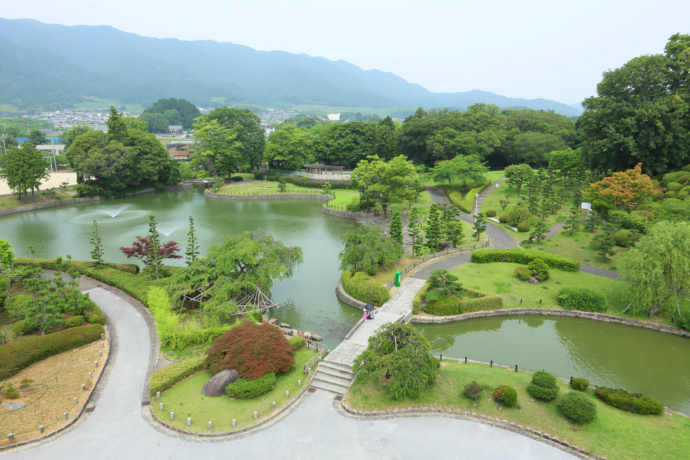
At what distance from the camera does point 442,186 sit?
207 ft

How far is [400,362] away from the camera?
15.9 m

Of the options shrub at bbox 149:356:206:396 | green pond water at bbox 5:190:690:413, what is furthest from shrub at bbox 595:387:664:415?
shrub at bbox 149:356:206:396

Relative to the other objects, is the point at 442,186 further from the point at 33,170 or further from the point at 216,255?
the point at 33,170

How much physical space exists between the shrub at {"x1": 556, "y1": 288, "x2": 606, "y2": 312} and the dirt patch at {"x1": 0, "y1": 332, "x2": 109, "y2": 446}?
2673 centimetres

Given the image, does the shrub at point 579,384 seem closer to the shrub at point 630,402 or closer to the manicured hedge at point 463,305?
the shrub at point 630,402

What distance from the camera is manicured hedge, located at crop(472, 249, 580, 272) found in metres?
30.3

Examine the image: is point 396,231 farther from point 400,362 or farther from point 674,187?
point 674,187

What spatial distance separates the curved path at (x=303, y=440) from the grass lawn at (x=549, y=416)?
2.57 ft

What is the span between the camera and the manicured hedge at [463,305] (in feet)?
80.1

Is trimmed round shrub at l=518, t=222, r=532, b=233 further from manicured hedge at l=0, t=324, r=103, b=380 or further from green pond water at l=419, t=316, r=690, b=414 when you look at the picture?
manicured hedge at l=0, t=324, r=103, b=380

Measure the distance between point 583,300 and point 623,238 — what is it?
426 inches

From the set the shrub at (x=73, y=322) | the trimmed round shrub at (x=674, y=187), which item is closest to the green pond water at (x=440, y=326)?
the shrub at (x=73, y=322)

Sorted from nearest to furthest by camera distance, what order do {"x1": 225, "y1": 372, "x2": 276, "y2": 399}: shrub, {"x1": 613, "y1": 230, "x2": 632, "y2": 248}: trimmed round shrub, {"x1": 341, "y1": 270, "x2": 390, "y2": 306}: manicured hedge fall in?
{"x1": 225, "y1": 372, "x2": 276, "y2": 399}: shrub
{"x1": 341, "y1": 270, "x2": 390, "y2": 306}: manicured hedge
{"x1": 613, "y1": 230, "x2": 632, "y2": 248}: trimmed round shrub

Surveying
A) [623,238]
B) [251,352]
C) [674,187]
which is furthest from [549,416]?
[674,187]
